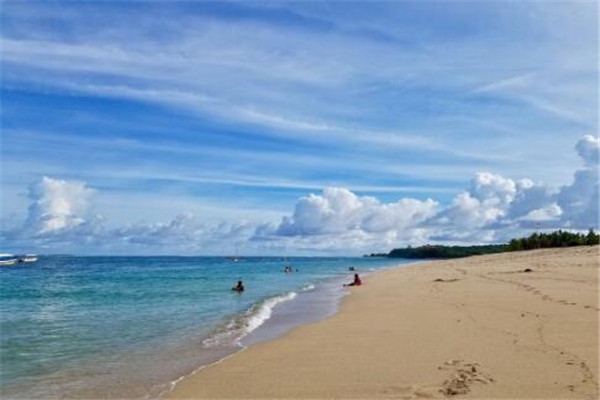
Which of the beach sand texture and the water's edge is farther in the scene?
the water's edge

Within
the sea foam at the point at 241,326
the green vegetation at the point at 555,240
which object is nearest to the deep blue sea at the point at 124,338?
the sea foam at the point at 241,326

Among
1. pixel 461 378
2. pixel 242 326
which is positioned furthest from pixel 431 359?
pixel 242 326

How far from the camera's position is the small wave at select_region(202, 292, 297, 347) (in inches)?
649

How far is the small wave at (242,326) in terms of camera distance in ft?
54.1

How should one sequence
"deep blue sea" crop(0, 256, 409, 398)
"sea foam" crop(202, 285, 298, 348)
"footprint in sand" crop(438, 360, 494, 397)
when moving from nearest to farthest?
"footprint in sand" crop(438, 360, 494, 397) < "deep blue sea" crop(0, 256, 409, 398) < "sea foam" crop(202, 285, 298, 348)

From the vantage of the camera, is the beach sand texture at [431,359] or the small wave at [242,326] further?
the small wave at [242,326]

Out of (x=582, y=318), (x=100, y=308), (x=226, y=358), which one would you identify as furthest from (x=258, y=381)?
(x=100, y=308)

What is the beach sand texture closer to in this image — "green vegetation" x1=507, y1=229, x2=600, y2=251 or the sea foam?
the sea foam

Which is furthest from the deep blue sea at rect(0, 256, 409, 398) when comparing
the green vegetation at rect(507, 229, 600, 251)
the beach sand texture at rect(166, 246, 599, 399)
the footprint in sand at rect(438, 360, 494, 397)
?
the green vegetation at rect(507, 229, 600, 251)

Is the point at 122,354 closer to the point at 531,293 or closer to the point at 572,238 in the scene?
the point at 531,293

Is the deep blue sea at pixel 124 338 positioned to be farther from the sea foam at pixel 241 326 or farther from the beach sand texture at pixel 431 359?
the beach sand texture at pixel 431 359

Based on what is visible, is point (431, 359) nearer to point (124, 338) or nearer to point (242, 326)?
point (242, 326)

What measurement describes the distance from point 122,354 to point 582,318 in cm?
1185

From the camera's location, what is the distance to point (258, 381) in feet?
33.5
